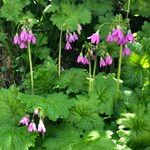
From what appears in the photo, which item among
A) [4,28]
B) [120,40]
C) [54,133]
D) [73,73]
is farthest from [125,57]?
[4,28]

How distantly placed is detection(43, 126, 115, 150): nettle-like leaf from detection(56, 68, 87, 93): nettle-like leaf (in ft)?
1.77

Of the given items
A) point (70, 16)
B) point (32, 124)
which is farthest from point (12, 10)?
point (32, 124)

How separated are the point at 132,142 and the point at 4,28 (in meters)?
2.67

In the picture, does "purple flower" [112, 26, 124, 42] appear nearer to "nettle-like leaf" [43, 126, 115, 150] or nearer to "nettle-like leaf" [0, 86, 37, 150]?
"nettle-like leaf" [43, 126, 115, 150]

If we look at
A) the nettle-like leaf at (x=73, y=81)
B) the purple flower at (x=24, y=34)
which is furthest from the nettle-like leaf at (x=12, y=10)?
the purple flower at (x=24, y=34)

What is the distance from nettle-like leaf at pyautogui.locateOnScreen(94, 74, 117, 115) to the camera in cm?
478

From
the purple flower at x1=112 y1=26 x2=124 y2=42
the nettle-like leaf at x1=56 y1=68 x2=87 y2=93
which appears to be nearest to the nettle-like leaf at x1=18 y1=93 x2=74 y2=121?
the nettle-like leaf at x1=56 y1=68 x2=87 y2=93

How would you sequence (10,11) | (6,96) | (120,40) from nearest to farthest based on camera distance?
(120,40) < (6,96) < (10,11)

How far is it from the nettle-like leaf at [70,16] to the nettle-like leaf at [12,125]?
1087 millimetres

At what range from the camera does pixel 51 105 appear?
178 inches

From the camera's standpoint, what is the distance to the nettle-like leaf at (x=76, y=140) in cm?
434

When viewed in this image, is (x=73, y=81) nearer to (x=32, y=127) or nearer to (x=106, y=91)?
(x=106, y=91)

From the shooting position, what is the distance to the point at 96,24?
6234mm

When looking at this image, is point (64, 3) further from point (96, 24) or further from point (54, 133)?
point (54, 133)
